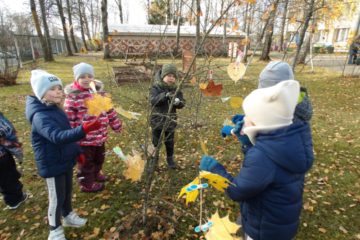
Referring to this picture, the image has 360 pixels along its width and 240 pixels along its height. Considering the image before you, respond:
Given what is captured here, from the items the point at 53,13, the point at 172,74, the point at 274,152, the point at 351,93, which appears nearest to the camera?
the point at 274,152

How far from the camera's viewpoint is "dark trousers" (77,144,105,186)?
2.97 m

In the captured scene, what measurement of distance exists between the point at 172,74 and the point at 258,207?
6.45 ft

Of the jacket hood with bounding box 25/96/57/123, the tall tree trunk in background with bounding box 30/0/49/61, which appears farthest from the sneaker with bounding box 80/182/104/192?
the tall tree trunk in background with bounding box 30/0/49/61

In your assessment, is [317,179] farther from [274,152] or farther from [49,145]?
[49,145]

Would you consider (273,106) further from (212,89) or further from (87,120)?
(87,120)

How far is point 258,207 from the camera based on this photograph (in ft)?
4.88

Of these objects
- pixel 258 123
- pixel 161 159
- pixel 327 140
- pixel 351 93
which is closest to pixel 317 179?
pixel 327 140

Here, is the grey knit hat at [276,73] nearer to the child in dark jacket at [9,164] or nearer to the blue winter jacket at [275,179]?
the blue winter jacket at [275,179]

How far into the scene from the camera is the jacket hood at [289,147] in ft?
4.29

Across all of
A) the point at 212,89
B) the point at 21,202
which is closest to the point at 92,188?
the point at 21,202

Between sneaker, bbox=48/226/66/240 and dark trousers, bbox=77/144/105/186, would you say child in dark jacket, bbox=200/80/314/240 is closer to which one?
sneaker, bbox=48/226/66/240

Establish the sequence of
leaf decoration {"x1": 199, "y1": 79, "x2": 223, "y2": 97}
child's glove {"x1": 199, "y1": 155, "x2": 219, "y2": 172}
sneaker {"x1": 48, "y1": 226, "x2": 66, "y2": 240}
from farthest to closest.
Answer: sneaker {"x1": 48, "y1": 226, "x2": 66, "y2": 240}, leaf decoration {"x1": 199, "y1": 79, "x2": 223, "y2": 97}, child's glove {"x1": 199, "y1": 155, "x2": 219, "y2": 172}

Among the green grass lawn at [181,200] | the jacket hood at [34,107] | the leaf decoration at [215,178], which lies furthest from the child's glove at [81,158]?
the leaf decoration at [215,178]

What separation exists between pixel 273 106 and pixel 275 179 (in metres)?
0.39
